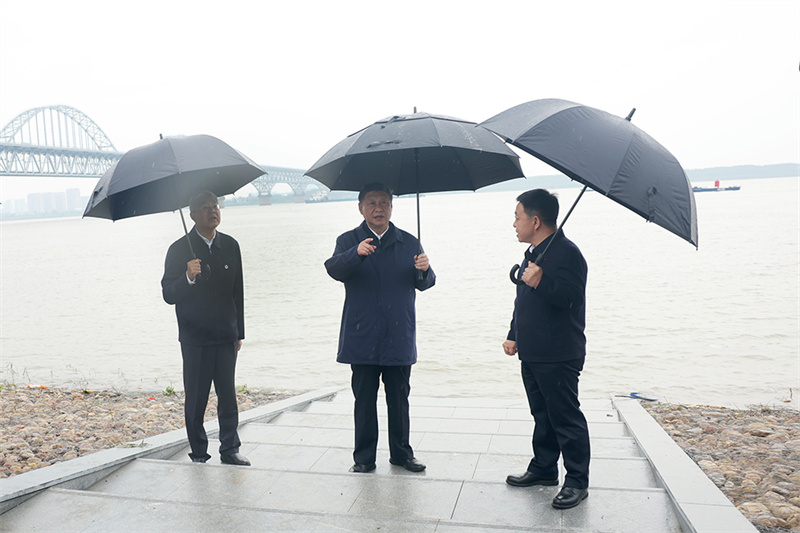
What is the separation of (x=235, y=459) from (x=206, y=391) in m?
0.48

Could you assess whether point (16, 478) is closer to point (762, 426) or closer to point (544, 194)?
point (544, 194)

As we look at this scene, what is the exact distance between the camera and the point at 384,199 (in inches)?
153

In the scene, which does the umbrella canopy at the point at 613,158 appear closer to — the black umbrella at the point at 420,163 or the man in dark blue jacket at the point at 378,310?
the black umbrella at the point at 420,163

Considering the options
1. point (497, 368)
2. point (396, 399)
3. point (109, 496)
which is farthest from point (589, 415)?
point (497, 368)

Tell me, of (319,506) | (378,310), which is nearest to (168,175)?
(378,310)

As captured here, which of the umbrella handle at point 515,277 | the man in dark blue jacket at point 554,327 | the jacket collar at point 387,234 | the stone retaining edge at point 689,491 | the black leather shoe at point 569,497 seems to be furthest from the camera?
the jacket collar at point 387,234

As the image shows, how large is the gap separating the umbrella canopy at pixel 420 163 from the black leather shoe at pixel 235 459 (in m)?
1.88

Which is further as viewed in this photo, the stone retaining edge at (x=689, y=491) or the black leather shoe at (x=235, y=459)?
the black leather shoe at (x=235, y=459)

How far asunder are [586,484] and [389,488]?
3.33ft

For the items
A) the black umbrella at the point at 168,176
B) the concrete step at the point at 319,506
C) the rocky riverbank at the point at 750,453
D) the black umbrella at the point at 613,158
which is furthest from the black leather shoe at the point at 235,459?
the rocky riverbank at the point at 750,453

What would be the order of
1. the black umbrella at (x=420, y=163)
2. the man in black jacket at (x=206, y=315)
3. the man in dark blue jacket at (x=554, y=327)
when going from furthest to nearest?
1. the man in black jacket at (x=206, y=315)
2. the black umbrella at (x=420, y=163)
3. the man in dark blue jacket at (x=554, y=327)

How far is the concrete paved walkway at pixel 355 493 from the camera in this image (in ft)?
9.79

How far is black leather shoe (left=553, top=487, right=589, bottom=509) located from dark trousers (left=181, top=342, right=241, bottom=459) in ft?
6.90

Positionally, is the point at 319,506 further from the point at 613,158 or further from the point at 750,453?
the point at 750,453
